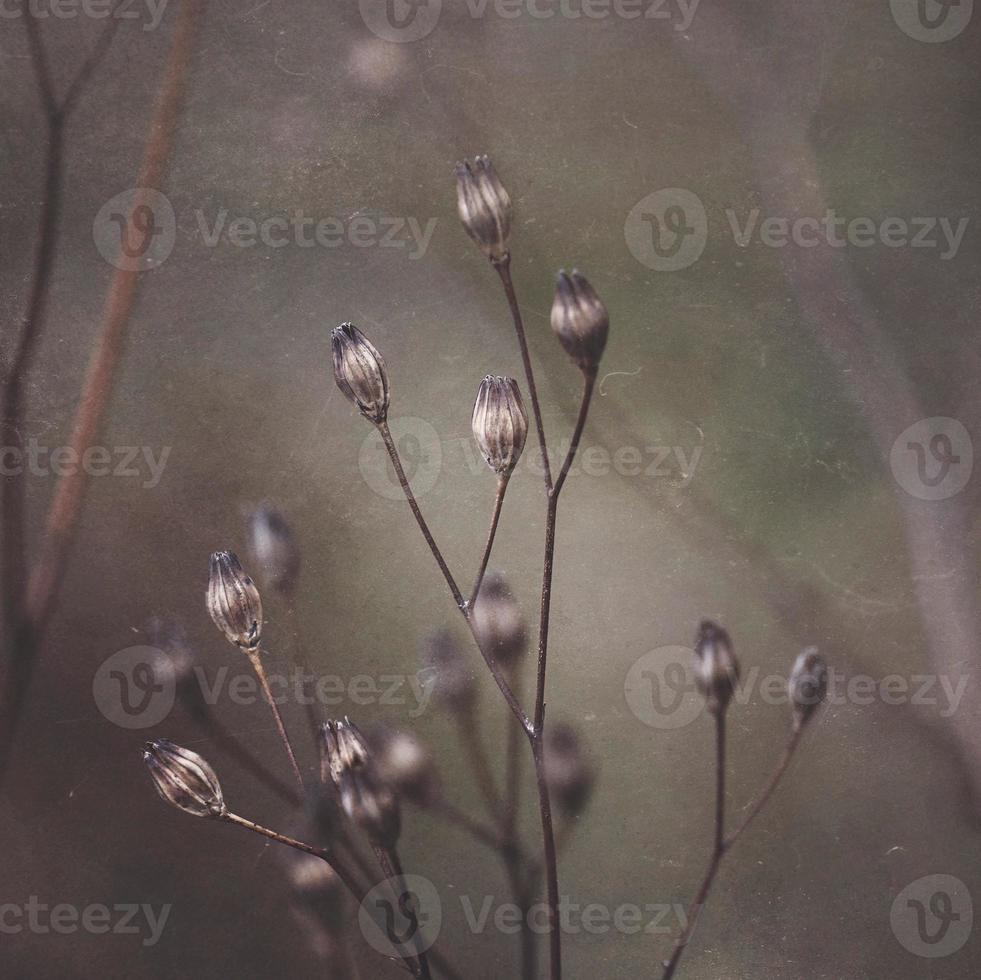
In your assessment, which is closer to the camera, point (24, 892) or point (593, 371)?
point (593, 371)

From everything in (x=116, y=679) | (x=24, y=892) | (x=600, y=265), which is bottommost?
(x=24, y=892)

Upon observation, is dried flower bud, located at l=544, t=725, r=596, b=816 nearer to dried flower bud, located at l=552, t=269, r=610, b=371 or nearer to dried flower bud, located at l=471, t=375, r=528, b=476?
dried flower bud, located at l=471, t=375, r=528, b=476

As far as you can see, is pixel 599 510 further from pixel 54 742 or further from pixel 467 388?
pixel 54 742

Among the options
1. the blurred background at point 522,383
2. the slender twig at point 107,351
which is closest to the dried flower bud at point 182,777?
the blurred background at point 522,383

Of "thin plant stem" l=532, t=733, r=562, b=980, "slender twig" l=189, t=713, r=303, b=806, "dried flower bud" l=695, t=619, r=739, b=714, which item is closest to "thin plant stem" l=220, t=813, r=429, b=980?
"thin plant stem" l=532, t=733, r=562, b=980

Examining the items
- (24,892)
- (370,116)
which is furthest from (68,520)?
(370,116)

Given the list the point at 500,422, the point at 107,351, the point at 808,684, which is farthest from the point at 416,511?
the point at 107,351
